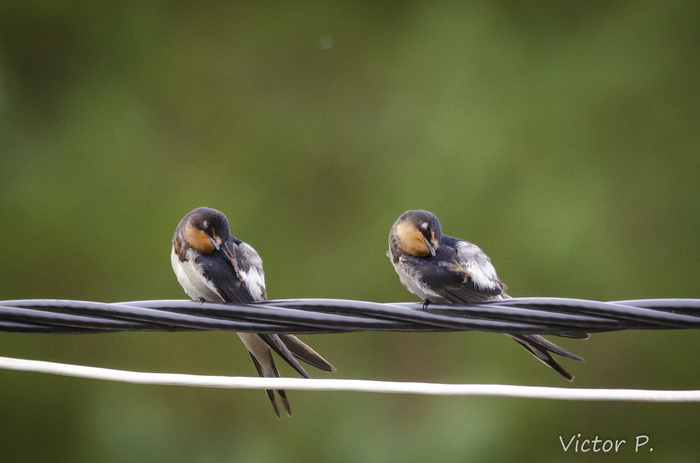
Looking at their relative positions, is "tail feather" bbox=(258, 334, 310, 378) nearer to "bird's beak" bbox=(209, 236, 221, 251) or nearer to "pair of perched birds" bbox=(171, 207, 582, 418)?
"pair of perched birds" bbox=(171, 207, 582, 418)

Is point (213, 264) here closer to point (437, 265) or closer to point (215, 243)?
point (215, 243)

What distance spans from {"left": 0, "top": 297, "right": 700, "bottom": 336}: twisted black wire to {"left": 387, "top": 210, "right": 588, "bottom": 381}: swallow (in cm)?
50

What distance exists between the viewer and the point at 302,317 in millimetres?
1019

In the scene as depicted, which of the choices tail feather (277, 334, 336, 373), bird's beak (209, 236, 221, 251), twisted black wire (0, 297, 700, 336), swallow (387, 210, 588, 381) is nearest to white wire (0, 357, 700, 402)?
twisted black wire (0, 297, 700, 336)

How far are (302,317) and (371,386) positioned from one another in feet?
0.70

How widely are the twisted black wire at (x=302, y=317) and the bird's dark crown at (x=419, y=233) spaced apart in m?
0.56

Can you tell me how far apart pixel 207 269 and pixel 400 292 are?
2.50 m

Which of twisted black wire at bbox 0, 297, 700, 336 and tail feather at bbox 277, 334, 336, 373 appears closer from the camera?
twisted black wire at bbox 0, 297, 700, 336

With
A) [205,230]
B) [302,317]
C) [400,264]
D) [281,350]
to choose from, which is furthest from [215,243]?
[302,317]

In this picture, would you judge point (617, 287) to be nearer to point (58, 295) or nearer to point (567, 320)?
point (567, 320)

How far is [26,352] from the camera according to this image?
396 cm

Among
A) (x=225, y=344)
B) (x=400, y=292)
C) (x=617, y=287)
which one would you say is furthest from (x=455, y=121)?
(x=225, y=344)

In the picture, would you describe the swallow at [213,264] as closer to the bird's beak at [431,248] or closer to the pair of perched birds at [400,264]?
the pair of perched birds at [400,264]

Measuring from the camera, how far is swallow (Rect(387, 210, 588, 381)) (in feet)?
5.11
